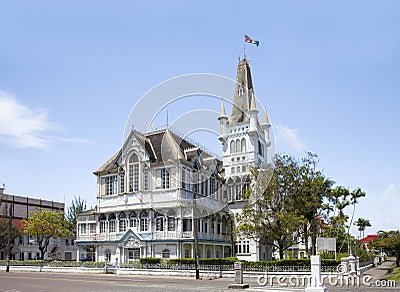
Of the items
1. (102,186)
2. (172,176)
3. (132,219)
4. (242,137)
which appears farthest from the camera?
(242,137)

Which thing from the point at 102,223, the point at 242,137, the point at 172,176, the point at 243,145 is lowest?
the point at 102,223

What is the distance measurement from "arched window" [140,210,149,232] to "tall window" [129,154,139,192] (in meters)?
2.56

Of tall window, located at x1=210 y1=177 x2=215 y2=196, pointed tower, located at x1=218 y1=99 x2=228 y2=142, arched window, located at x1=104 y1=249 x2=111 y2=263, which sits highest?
pointed tower, located at x1=218 y1=99 x2=228 y2=142

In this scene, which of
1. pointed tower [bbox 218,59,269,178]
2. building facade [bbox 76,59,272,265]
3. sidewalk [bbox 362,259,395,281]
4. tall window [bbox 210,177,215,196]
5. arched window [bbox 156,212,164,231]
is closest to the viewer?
sidewalk [bbox 362,259,395,281]

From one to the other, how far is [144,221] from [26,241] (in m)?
32.6

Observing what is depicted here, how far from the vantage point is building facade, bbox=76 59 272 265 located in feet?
147

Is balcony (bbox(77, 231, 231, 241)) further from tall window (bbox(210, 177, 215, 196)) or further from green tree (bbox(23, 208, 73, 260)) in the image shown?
green tree (bbox(23, 208, 73, 260))

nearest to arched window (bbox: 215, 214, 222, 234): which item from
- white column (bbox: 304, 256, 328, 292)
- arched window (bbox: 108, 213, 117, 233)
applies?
arched window (bbox: 108, 213, 117, 233)

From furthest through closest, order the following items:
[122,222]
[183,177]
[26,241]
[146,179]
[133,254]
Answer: [26,241] → [122,222] → [146,179] → [133,254] → [183,177]

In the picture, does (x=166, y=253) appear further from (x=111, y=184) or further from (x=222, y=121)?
(x=222, y=121)

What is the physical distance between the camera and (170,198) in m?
44.6

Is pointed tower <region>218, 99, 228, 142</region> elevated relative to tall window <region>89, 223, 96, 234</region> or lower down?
elevated

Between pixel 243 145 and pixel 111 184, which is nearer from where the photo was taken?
pixel 111 184

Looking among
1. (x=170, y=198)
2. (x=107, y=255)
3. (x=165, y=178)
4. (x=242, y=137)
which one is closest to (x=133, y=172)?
(x=165, y=178)
